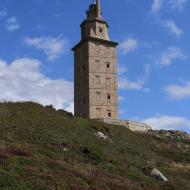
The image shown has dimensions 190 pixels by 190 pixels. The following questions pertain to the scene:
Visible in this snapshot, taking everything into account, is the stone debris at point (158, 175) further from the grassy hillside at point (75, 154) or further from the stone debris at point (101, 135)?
the stone debris at point (101, 135)

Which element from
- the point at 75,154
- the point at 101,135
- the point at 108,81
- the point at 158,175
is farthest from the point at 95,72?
the point at 158,175

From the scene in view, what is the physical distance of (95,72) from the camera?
8206cm

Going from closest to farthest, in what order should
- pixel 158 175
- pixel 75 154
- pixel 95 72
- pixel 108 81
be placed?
1. pixel 158 175
2. pixel 75 154
3. pixel 95 72
4. pixel 108 81

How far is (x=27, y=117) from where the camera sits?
52844 mm

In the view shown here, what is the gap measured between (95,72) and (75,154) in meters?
39.3

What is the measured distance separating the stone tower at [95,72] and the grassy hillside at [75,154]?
13585mm

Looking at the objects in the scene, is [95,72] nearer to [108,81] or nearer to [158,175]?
[108,81]

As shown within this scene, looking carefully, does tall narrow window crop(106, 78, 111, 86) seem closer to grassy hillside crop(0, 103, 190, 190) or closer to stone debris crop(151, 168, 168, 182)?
grassy hillside crop(0, 103, 190, 190)

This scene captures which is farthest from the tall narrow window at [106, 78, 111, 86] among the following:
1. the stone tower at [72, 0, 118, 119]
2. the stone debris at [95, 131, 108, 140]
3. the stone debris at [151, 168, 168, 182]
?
the stone debris at [151, 168, 168, 182]

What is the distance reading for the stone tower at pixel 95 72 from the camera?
80875 mm

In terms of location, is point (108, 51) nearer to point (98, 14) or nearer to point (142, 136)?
point (98, 14)

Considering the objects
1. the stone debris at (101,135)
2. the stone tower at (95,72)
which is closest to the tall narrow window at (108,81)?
the stone tower at (95,72)

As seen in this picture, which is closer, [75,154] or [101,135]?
[75,154]

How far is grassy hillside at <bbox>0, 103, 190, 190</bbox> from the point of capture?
30359 millimetres
